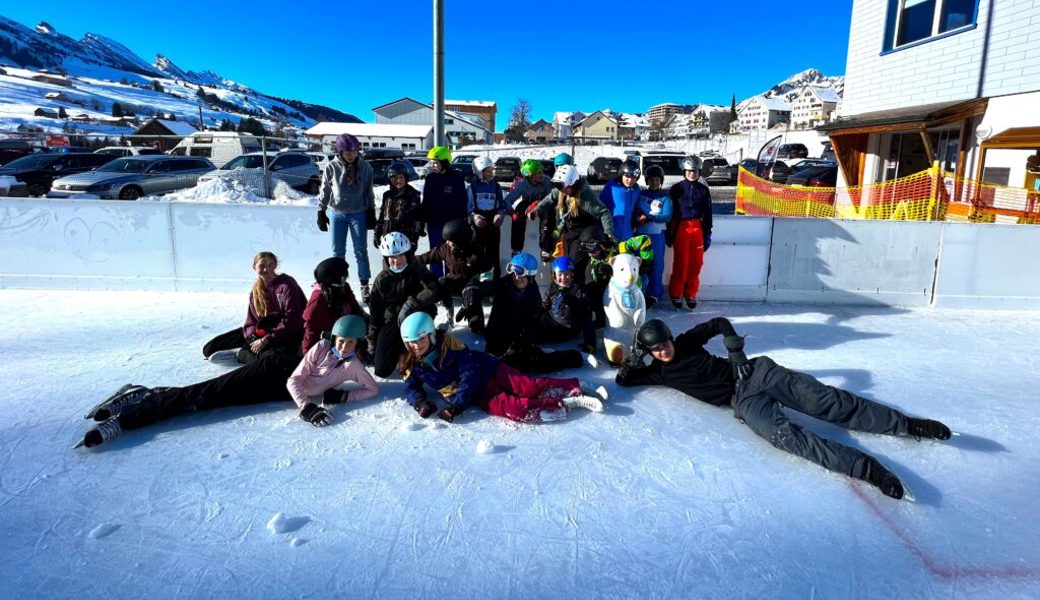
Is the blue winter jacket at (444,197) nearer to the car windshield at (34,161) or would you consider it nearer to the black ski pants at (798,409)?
the black ski pants at (798,409)

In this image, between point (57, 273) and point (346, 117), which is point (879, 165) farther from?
point (346, 117)

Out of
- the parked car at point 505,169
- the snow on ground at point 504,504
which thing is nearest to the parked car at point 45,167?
the parked car at point 505,169

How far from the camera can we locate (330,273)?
404cm

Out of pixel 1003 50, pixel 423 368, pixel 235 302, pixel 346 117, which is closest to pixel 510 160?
pixel 1003 50

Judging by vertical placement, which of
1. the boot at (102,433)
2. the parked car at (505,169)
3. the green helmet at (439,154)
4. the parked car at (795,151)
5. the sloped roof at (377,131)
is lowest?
the boot at (102,433)

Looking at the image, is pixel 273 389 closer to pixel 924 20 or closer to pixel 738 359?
pixel 738 359

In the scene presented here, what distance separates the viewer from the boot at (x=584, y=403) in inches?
141

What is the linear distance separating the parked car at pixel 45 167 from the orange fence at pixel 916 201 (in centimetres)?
1697

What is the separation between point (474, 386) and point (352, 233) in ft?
9.44

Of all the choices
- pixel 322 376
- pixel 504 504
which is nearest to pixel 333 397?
pixel 322 376

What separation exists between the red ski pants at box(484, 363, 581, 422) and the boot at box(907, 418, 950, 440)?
1.87m

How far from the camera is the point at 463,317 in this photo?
484 cm

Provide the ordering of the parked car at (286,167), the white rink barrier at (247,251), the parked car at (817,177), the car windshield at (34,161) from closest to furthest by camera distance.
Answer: the white rink barrier at (247,251) < the parked car at (286,167) < the car windshield at (34,161) < the parked car at (817,177)

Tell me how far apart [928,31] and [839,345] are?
31.5 ft
